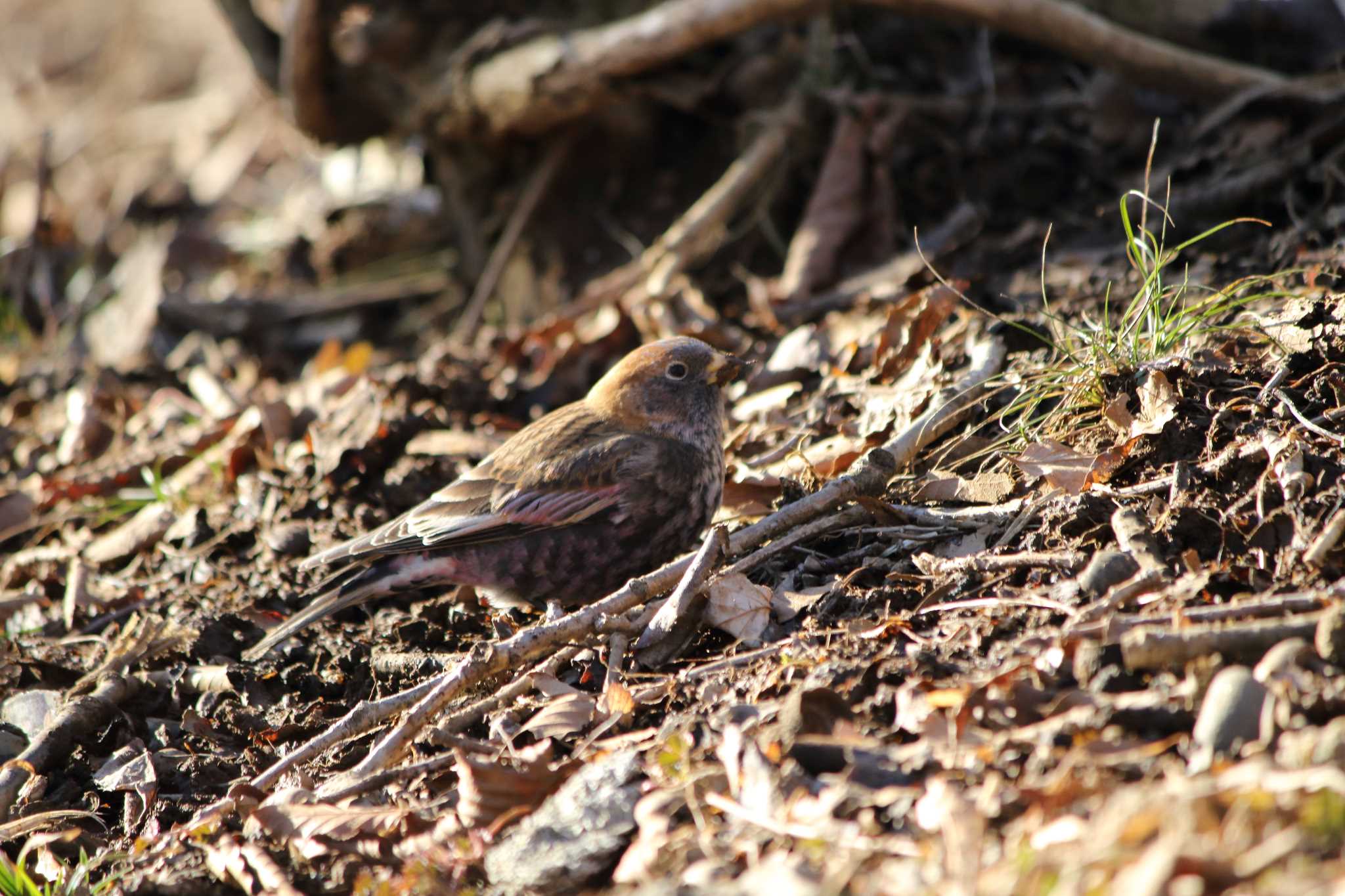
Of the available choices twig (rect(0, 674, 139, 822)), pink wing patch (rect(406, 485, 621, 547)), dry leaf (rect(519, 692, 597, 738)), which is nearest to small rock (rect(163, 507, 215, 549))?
twig (rect(0, 674, 139, 822))

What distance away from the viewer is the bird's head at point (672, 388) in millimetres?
4648

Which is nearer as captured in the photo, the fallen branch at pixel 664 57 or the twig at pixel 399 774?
the twig at pixel 399 774

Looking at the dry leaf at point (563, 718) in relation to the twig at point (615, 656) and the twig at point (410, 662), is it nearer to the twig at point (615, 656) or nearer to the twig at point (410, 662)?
the twig at point (615, 656)

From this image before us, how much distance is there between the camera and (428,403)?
18.6ft

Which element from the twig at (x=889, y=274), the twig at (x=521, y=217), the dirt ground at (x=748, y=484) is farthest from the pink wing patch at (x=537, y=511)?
the twig at (x=521, y=217)

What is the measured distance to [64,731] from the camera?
3.91 metres

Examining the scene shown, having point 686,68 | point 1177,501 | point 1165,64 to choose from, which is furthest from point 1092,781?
point 686,68

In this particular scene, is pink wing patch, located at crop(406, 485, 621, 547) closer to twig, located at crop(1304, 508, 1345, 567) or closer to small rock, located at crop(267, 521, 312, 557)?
small rock, located at crop(267, 521, 312, 557)

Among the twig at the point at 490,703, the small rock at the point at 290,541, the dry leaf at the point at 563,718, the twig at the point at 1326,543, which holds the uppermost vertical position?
the twig at the point at 1326,543

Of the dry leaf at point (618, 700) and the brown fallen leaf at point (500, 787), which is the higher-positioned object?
the brown fallen leaf at point (500, 787)

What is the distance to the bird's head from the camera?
15.3 ft

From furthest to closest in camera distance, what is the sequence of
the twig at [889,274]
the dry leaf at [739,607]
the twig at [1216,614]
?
the twig at [889,274]
the dry leaf at [739,607]
the twig at [1216,614]

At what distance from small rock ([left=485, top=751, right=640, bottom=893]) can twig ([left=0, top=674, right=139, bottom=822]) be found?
1851mm

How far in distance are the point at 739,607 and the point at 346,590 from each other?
59.3 inches
